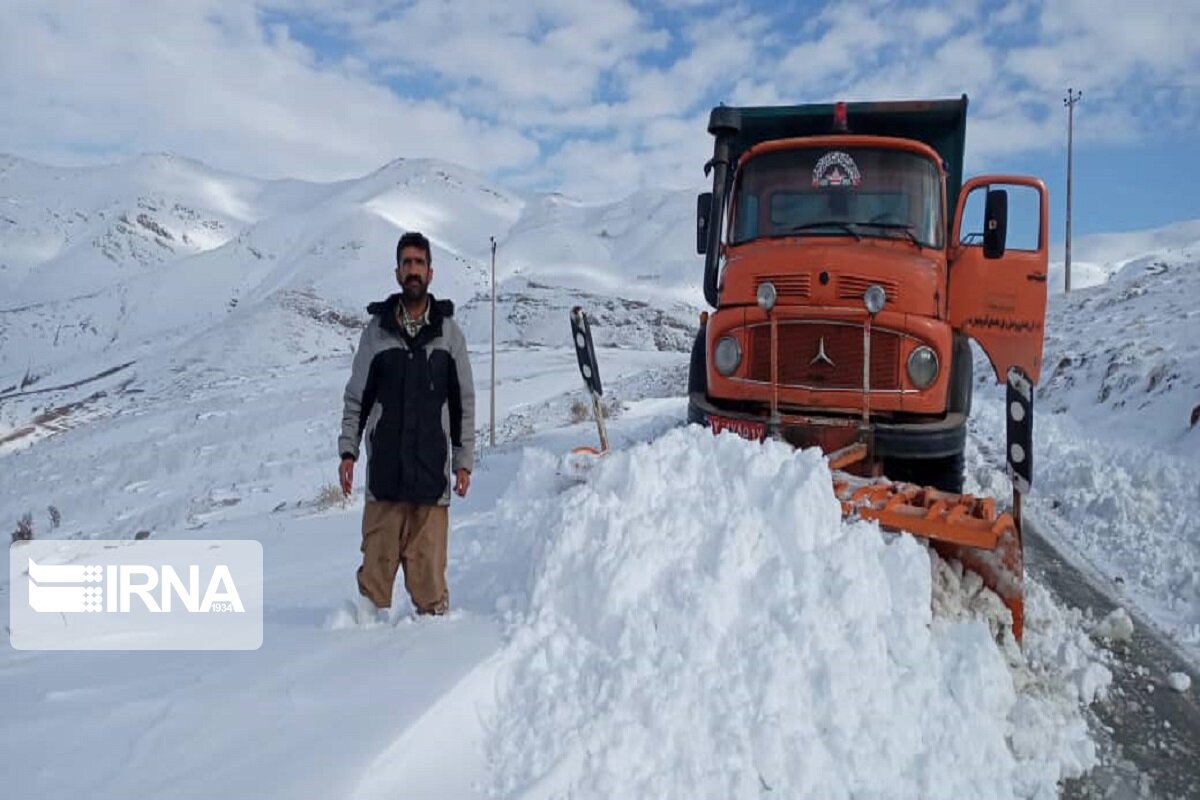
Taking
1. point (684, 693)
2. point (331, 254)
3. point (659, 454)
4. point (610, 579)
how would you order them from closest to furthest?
point (684, 693) < point (610, 579) < point (659, 454) < point (331, 254)

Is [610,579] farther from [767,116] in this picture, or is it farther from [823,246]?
[767,116]

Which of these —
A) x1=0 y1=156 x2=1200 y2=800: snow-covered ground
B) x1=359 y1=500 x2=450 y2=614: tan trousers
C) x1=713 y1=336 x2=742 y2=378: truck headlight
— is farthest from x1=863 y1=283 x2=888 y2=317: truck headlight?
x1=359 y1=500 x2=450 y2=614: tan trousers

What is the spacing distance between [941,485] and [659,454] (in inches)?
100

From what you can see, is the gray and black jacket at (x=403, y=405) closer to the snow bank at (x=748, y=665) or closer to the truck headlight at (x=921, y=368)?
the snow bank at (x=748, y=665)

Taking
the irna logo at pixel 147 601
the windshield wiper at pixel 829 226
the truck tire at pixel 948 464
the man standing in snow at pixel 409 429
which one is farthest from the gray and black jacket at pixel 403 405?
the windshield wiper at pixel 829 226

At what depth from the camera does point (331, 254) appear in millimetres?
94562

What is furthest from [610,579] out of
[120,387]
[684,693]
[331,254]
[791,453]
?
[331,254]

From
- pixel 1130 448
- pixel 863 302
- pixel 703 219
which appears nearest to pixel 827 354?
pixel 863 302

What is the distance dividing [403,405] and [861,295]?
3.27 m

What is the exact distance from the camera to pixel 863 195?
19.7 feet

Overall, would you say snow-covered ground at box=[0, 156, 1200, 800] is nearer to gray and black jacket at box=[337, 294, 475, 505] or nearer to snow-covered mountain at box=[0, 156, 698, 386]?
gray and black jacket at box=[337, 294, 475, 505]

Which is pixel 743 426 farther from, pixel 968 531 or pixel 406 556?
pixel 406 556

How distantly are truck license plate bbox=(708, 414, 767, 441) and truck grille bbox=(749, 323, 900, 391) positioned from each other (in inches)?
13.6

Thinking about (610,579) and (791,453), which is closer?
(610,579)
